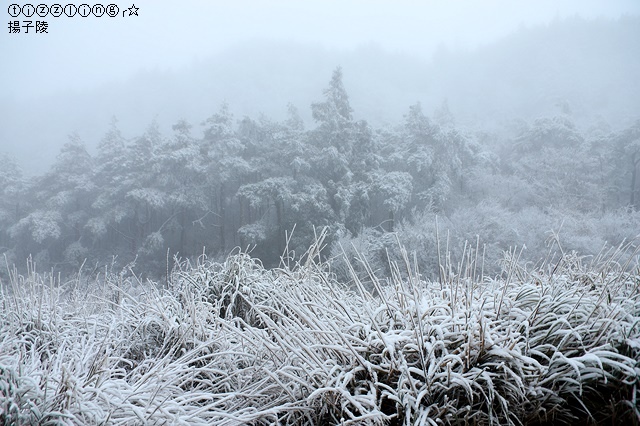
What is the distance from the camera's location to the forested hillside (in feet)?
47.3

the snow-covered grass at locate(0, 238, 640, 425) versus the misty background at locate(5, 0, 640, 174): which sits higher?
the misty background at locate(5, 0, 640, 174)

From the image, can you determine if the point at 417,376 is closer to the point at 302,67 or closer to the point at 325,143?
the point at 325,143

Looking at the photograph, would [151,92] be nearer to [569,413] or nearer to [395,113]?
[395,113]

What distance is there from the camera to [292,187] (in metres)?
14.6

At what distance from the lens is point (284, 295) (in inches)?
64.1

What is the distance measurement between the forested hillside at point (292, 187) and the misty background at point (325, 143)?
8 cm

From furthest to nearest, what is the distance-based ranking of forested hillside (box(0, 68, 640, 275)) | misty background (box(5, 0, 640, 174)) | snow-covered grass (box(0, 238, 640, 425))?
misty background (box(5, 0, 640, 174)), forested hillside (box(0, 68, 640, 275)), snow-covered grass (box(0, 238, 640, 425))

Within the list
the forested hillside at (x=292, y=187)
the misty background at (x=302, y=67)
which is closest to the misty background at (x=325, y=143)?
the forested hillside at (x=292, y=187)

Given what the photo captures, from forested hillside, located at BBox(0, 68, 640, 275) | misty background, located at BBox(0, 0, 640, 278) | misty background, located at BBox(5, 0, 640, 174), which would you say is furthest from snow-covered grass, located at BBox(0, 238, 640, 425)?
misty background, located at BBox(5, 0, 640, 174)

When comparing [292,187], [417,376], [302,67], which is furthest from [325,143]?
[302,67]

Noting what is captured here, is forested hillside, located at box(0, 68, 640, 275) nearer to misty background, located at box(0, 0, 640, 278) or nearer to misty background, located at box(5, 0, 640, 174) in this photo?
misty background, located at box(0, 0, 640, 278)

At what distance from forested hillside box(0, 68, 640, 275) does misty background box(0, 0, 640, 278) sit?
0.08 meters

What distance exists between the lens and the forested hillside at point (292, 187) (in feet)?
47.3

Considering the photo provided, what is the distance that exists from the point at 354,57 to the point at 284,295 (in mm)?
35795
